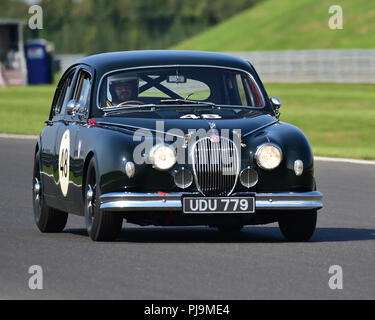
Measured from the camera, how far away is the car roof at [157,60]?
10938 millimetres

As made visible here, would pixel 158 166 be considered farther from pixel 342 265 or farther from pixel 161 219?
pixel 342 265

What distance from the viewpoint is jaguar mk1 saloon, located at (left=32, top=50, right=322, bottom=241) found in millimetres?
9578

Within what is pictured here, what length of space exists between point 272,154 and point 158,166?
959 millimetres

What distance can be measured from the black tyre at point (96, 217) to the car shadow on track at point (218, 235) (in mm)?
322

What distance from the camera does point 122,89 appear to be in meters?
10.9

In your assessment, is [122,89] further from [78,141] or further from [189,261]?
[189,261]

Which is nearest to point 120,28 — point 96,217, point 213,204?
point 96,217

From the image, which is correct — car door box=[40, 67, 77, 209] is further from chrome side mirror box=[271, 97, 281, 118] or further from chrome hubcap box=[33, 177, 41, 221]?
chrome side mirror box=[271, 97, 281, 118]

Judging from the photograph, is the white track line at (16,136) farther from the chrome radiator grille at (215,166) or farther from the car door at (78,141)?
the chrome radiator grille at (215,166)

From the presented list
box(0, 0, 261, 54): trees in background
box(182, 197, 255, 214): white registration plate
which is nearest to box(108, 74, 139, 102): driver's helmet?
box(182, 197, 255, 214): white registration plate

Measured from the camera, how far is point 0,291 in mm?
7473

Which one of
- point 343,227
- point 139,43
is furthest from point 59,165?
point 139,43

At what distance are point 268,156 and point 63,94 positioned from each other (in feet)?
9.88

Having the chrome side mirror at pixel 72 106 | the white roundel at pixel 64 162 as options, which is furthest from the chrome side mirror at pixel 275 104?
the white roundel at pixel 64 162
